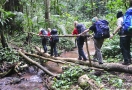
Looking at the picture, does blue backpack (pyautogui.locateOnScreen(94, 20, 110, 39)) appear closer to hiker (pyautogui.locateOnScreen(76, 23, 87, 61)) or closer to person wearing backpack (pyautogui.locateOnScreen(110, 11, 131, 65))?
person wearing backpack (pyautogui.locateOnScreen(110, 11, 131, 65))

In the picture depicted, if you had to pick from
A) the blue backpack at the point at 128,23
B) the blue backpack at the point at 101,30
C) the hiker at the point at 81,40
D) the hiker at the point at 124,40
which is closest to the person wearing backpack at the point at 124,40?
the hiker at the point at 124,40

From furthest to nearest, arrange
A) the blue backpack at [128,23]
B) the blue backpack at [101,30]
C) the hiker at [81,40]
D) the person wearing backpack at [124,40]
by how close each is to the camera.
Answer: the hiker at [81,40]
the blue backpack at [101,30]
the person wearing backpack at [124,40]
the blue backpack at [128,23]

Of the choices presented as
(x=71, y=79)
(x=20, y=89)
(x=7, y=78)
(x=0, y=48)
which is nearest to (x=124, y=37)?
(x=71, y=79)

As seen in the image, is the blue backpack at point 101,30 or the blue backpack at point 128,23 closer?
the blue backpack at point 128,23

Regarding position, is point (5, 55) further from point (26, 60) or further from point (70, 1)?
point (70, 1)

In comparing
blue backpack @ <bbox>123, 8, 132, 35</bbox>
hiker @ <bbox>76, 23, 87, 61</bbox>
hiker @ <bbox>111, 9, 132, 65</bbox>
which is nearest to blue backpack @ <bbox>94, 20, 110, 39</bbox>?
hiker @ <bbox>111, 9, 132, 65</bbox>

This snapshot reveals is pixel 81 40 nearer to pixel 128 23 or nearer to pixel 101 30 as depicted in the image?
pixel 101 30

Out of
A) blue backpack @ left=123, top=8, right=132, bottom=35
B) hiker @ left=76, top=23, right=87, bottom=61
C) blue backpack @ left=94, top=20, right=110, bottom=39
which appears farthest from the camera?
hiker @ left=76, top=23, right=87, bottom=61

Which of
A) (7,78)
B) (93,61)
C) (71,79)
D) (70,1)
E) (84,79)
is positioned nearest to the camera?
(84,79)

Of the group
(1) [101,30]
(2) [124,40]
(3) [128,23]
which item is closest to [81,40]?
(1) [101,30]

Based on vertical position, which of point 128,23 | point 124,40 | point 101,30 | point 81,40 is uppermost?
point 128,23

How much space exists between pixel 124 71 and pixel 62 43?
1079 cm

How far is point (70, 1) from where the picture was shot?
34344 millimetres

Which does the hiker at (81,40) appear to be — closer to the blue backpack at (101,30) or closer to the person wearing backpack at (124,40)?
the blue backpack at (101,30)
